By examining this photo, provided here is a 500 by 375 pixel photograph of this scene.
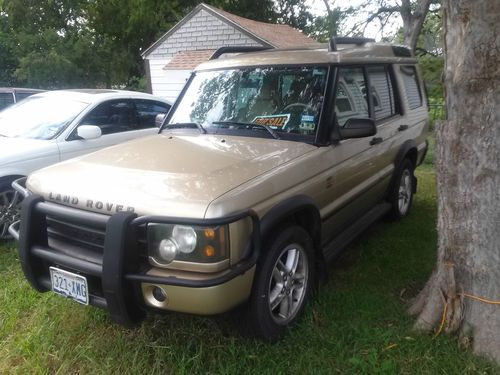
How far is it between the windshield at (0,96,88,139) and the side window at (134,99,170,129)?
92 cm

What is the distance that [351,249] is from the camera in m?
4.53

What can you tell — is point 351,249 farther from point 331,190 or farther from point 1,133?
point 1,133

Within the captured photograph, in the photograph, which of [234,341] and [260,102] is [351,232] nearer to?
[260,102]

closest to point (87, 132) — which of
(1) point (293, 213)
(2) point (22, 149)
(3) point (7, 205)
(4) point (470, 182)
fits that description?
(2) point (22, 149)

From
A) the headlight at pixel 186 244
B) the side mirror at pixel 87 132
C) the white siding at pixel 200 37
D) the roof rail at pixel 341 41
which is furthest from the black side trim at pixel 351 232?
the white siding at pixel 200 37

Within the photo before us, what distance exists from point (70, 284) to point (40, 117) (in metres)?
3.52

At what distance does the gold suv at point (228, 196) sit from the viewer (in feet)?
7.98

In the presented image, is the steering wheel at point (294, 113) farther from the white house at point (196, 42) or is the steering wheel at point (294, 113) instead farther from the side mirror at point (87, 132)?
the white house at point (196, 42)

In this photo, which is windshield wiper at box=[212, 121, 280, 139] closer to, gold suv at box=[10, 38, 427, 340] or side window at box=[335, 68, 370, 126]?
gold suv at box=[10, 38, 427, 340]

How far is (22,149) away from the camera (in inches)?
189

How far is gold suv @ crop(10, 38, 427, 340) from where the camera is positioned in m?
2.43

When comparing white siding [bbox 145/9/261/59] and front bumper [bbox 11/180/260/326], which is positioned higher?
white siding [bbox 145/9/261/59]

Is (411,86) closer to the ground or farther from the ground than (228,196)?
farther from the ground

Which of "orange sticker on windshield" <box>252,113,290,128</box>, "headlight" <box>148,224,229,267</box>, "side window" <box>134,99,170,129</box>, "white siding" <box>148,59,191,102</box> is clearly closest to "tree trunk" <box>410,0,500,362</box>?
"orange sticker on windshield" <box>252,113,290,128</box>
